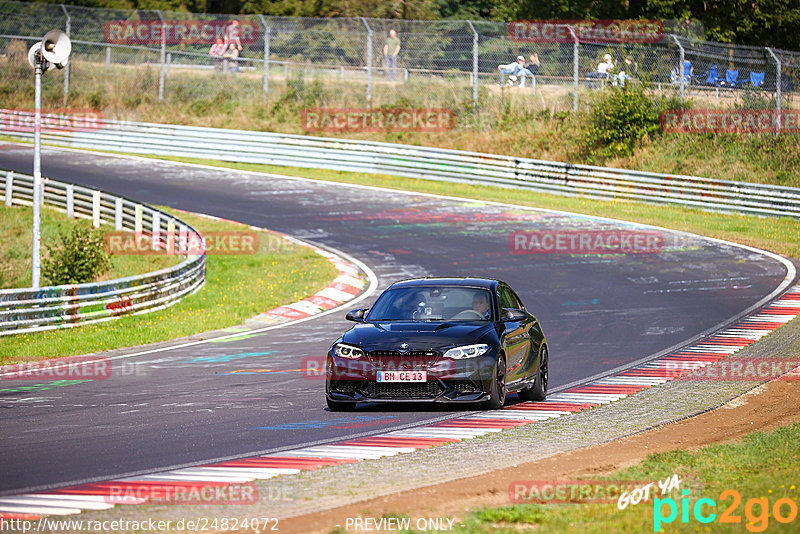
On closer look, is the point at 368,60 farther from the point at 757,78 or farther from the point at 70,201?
the point at 757,78

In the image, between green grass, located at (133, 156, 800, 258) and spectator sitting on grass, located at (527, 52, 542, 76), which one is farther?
spectator sitting on grass, located at (527, 52, 542, 76)

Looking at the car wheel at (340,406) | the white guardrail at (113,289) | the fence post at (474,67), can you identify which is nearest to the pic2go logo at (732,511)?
the car wheel at (340,406)

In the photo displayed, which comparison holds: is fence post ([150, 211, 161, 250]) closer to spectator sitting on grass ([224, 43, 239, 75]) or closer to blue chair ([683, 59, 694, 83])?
spectator sitting on grass ([224, 43, 239, 75])

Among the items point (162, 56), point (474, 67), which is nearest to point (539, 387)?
point (474, 67)

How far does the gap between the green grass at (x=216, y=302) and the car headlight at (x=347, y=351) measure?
710 cm

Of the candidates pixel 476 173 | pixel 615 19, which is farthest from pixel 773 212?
pixel 615 19

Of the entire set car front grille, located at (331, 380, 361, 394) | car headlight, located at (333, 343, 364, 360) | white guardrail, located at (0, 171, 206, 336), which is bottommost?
white guardrail, located at (0, 171, 206, 336)

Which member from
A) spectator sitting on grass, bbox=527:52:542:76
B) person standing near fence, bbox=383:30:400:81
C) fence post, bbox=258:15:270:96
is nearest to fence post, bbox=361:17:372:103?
person standing near fence, bbox=383:30:400:81

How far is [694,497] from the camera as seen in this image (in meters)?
7.49

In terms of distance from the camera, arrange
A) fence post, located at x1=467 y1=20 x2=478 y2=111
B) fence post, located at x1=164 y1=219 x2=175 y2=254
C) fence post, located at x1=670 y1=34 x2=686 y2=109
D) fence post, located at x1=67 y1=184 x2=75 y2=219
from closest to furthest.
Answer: fence post, located at x1=164 y1=219 x2=175 y2=254 → fence post, located at x1=67 y1=184 x2=75 y2=219 → fence post, located at x1=670 y1=34 x2=686 y2=109 → fence post, located at x1=467 y1=20 x2=478 y2=111

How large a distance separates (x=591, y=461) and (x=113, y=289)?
13.1 meters

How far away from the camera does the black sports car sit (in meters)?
11.4

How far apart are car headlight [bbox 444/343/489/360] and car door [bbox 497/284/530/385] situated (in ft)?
1.33

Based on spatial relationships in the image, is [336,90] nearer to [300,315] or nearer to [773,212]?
[773,212]
